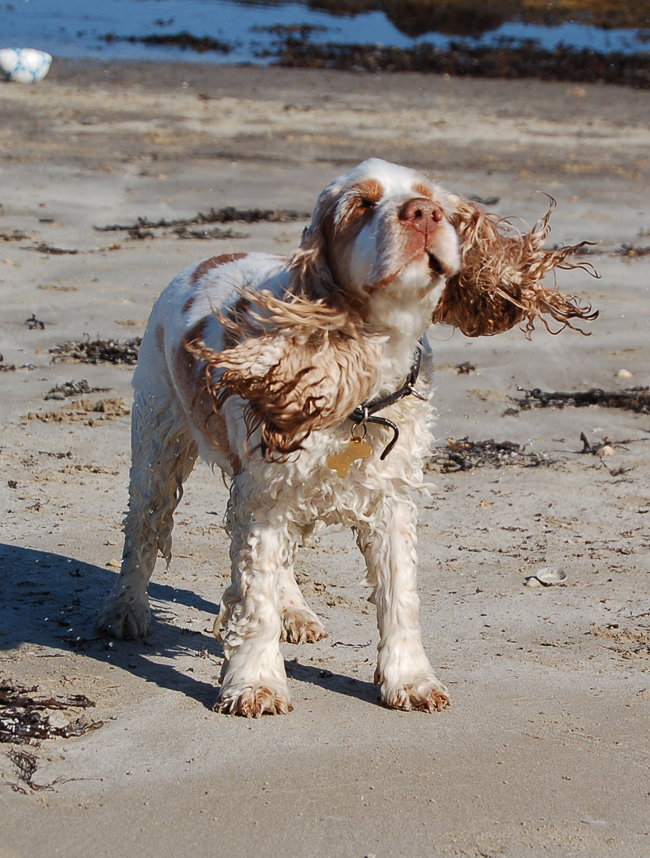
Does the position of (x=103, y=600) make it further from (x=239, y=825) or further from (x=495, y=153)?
(x=495, y=153)

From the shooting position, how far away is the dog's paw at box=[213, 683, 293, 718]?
3459 millimetres

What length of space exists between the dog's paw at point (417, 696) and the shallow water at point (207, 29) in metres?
18.4

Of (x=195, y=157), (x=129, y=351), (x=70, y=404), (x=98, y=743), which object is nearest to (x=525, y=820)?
(x=98, y=743)

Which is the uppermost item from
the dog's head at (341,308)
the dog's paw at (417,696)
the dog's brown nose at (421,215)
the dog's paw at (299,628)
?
the dog's brown nose at (421,215)

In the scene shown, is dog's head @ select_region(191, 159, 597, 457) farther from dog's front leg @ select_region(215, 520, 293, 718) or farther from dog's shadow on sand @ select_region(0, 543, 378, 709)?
dog's shadow on sand @ select_region(0, 543, 378, 709)

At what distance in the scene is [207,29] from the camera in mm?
26422

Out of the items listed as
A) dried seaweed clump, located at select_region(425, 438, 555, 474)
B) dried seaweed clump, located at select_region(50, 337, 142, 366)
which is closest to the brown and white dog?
dried seaweed clump, located at select_region(425, 438, 555, 474)

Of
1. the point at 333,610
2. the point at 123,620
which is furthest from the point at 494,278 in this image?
the point at 123,620

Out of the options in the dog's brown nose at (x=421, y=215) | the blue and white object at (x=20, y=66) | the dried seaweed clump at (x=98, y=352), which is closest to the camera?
the dog's brown nose at (x=421, y=215)

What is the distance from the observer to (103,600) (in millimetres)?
4508

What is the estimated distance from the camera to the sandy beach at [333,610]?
290 centimetres

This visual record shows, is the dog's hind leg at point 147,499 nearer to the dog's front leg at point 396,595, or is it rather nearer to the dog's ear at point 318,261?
the dog's front leg at point 396,595

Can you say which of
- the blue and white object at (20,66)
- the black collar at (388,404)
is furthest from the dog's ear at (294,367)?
the blue and white object at (20,66)

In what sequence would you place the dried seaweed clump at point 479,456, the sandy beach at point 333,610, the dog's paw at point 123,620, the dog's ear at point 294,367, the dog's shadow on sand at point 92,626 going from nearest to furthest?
the sandy beach at point 333,610
the dog's ear at point 294,367
the dog's shadow on sand at point 92,626
the dog's paw at point 123,620
the dried seaweed clump at point 479,456
